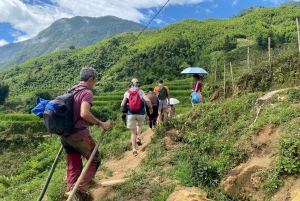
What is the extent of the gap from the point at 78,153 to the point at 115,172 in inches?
79.4

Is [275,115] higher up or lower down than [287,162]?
higher up

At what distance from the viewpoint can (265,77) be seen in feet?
29.3

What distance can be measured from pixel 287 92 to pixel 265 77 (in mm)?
3701

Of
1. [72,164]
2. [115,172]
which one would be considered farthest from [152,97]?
[72,164]

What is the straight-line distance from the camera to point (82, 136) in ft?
11.1

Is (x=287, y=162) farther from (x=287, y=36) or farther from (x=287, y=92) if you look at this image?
(x=287, y=36)

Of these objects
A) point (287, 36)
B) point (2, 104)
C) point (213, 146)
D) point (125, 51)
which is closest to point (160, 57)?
point (125, 51)

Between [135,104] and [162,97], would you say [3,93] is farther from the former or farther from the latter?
[135,104]

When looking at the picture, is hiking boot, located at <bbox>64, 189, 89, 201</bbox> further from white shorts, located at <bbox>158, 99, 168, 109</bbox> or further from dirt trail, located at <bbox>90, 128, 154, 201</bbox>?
white shorts, located at <bbox>158, 99, 168, 109</bbox>

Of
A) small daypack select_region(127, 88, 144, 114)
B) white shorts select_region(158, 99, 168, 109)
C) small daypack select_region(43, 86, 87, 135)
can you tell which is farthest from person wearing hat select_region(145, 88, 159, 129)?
small daypack select_region(43, 86, 87, 135)

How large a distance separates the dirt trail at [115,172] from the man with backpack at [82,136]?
483mm

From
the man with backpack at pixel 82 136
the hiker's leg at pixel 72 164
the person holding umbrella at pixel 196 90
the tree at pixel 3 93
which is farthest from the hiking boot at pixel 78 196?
the tree at pixel 3 93

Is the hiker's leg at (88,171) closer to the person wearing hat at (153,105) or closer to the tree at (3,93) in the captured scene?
the person wearing hat at (153,105)

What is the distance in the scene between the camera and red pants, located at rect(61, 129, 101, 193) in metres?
3.37
